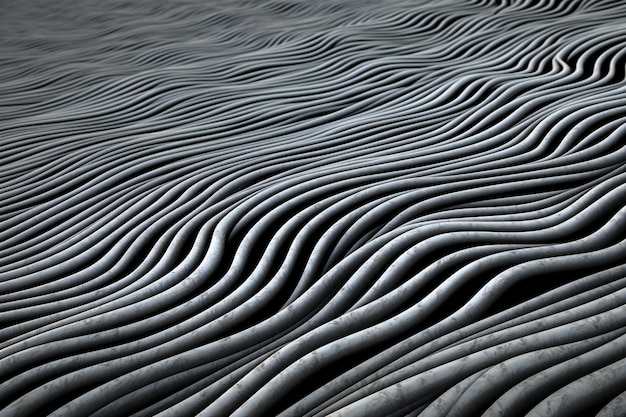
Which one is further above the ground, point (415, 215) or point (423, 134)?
point (423, 134)

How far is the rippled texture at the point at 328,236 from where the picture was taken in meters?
1.59

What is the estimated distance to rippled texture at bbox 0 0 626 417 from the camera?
1.59 metres

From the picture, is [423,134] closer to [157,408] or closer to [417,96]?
[417,96]

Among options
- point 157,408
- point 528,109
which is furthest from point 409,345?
point 528,109

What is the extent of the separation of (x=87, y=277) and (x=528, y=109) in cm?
243

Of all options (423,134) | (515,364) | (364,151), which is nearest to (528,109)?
(423,134)

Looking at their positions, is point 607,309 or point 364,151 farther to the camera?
point 364,151

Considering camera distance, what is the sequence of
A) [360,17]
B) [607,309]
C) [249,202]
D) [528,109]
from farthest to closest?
[360,17] < [528,109] < [249,202] < [607,309]

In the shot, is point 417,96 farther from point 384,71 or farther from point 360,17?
point 360,17

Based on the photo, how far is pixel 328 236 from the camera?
7.63ft

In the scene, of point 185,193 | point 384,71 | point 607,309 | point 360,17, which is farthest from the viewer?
point 360,17

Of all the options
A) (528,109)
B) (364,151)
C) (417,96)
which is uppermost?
(417,96)

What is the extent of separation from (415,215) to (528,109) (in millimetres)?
1394

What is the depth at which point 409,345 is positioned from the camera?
5.57 feet
